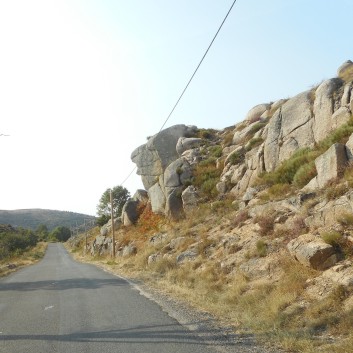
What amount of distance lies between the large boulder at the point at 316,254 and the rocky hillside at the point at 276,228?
0.08 ft

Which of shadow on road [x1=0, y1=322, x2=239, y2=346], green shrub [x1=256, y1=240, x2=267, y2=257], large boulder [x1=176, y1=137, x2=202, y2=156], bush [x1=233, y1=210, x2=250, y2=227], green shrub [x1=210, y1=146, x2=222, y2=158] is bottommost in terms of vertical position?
shadow on road [x1=0, y1=322, x2=239, y2=346]

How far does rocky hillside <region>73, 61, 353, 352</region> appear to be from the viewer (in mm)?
8250

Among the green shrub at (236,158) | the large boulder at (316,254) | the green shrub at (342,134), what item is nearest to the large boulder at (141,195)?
the green shrub at (236,158)

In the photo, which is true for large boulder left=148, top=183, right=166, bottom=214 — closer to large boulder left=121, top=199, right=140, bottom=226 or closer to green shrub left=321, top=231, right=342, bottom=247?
large boulder left=121, top=199, right=140, bottom=226

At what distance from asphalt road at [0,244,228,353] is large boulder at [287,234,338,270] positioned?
374 cm

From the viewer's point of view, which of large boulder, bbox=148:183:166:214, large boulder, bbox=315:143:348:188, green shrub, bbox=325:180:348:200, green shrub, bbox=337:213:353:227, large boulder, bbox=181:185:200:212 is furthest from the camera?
large boulder, bbox=148:183:166:214

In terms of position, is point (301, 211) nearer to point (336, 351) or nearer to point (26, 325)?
point (336, 351)

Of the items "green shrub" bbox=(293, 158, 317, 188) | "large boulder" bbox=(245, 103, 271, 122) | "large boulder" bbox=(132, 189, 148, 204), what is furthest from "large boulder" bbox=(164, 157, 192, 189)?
"green shrub" bbox=(293, 158, 317, 188)

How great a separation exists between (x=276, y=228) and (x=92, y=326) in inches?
297

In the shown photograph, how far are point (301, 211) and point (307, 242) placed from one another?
2565mm

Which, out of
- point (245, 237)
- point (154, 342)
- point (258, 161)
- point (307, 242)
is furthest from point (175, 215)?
point (154, 342)

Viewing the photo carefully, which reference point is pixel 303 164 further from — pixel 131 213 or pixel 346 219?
pixel 131 213

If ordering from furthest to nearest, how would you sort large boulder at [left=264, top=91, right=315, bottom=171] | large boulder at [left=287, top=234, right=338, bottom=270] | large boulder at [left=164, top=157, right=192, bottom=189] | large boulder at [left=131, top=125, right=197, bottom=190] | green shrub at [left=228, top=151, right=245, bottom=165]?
large boulder at [left=131, top=125, right=197, bottom=190] < large boulder at [left=164, top=157, right=192, bottom=189] < green shrub at [left=228, top=151, right=245, bottom=165] < large boulder at [left=264, top=91, right=315, bottom=171] < large boulder at [left=287, top=234, right=338, bottom=270]

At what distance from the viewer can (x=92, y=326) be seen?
867 cm
